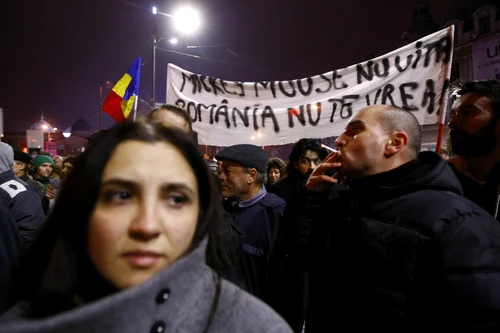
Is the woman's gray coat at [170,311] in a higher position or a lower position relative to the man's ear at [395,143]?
lower

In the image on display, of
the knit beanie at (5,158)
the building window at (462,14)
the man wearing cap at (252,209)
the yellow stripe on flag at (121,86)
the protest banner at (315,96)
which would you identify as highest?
the building window at (462,14)

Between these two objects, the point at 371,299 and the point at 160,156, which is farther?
the point at 371,299

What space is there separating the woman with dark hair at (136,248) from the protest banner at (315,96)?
10.6ft

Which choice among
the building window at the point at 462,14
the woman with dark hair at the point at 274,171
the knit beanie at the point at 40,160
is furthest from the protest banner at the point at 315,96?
the building window at the point at 462,14

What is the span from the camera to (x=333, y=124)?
184 inches

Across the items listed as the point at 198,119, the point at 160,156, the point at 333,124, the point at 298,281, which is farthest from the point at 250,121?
the point at 160,156

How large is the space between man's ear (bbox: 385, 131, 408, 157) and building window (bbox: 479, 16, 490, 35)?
135 ft

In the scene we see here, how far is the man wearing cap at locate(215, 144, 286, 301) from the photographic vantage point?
3.47 metres

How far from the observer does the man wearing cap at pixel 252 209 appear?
347 centimetres

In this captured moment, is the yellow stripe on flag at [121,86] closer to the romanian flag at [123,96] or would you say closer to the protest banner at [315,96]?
the romanian flag at [123,96]

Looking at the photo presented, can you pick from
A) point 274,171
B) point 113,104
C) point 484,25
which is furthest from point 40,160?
point 484,25

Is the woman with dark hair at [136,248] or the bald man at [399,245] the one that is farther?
the bald man at [399,245]

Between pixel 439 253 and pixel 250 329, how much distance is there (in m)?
1.02

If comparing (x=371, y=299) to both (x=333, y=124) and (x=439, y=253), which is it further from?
(x=333, y=124)
